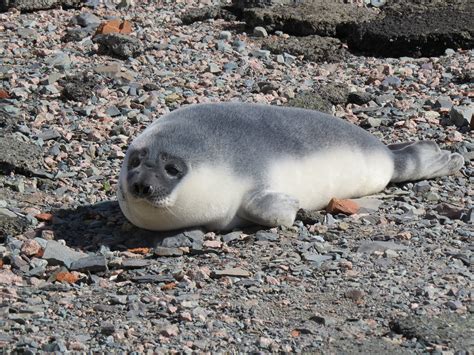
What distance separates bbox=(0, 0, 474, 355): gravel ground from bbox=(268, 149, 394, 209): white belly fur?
4.2 inches

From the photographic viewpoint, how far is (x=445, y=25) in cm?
996

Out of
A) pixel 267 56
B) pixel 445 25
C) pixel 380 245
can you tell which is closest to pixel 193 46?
pixel 267 56

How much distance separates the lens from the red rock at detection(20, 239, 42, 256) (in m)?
6.14

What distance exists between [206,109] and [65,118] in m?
1.86

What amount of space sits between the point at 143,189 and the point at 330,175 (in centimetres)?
121

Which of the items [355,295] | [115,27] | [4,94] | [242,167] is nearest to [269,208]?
[242,167]

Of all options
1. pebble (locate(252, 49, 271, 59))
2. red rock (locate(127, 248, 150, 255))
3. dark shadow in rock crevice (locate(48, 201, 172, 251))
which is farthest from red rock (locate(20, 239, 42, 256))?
pebble (locate(252, 49, 271, 59))

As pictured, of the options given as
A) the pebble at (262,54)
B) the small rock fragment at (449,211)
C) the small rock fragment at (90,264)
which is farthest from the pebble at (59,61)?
the small rock fragment at (449,211)

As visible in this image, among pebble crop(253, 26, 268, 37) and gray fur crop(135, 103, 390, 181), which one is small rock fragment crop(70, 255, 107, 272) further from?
pebble crop(253, 26, 268, 37)

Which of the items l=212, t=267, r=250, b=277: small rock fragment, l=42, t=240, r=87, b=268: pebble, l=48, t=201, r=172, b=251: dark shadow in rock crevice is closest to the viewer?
l=212, t=267, r=250, b=277: small rock fragment

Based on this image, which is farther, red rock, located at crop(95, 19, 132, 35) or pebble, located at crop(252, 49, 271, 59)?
red rock, located at crop(95, 19, 132, 35)

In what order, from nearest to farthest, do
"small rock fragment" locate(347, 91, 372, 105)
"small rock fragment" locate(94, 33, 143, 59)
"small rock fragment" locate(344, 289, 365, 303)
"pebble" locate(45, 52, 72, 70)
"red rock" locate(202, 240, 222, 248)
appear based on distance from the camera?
"small rock fragment" locate(344, 289, 365, 303), "red rock" locate(202, 240, 222, 248), "small rock fragment" locate(347, 91, 372, 105), "pebble" locate(45, 52, 72, 70), "small rock fragment" locate(94, 33, 143, 59)

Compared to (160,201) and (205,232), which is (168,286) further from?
(205,232)

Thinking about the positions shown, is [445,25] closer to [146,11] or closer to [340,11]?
[340,11]
